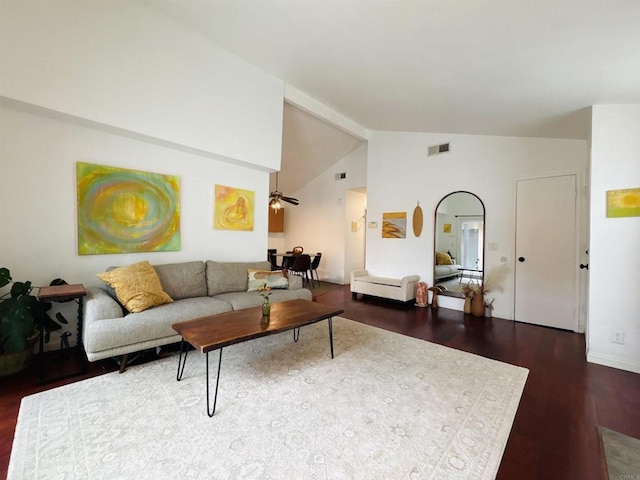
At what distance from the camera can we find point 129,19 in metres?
3.02

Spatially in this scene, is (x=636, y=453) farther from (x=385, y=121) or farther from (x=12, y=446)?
(x=385, y=121)

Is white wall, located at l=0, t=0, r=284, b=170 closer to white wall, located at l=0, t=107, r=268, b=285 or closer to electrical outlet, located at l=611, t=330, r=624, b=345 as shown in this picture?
white wall, located at l=0, t=107, r=268, b=285

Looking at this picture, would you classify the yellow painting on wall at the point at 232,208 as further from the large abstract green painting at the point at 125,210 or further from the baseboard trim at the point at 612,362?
the baseboard trim at the point at 612,362

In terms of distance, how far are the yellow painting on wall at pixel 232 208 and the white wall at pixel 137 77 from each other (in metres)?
0.51

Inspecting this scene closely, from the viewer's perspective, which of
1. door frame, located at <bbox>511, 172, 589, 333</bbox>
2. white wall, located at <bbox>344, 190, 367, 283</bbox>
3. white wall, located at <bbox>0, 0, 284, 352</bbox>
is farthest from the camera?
white wall, located at <bbox>344, 190, 367, 283</bbox>

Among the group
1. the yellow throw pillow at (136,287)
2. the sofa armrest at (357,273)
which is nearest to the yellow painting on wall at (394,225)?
the sofa armrest at (357,273)

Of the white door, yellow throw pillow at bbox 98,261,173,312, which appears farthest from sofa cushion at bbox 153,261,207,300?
the white door

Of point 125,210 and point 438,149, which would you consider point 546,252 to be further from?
point 125,210

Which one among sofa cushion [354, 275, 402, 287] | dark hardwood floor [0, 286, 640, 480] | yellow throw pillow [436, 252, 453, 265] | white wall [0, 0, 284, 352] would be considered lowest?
dark hardwood floor [0, 286, 640, 480]

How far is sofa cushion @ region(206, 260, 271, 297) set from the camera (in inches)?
145

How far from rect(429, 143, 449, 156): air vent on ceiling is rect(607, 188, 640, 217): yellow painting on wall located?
2.63 meters

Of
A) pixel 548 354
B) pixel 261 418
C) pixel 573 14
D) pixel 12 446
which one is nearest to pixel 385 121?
pixel 573 14

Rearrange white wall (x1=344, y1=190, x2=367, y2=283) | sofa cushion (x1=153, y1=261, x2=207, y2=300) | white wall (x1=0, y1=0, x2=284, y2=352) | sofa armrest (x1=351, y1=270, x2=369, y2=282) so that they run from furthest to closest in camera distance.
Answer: white wall (x1=344, y1=190, x2=367, y2=283)
sofa armrest (x1=351, y1=270, x2=369, y2=282)
sofa cushion (x1=153, y1=261, x2=207, y2=300)
white wall (x1=0, y1=0, x2=284, y2=352)

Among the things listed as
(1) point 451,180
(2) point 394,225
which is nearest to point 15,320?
(2) point 394,225
